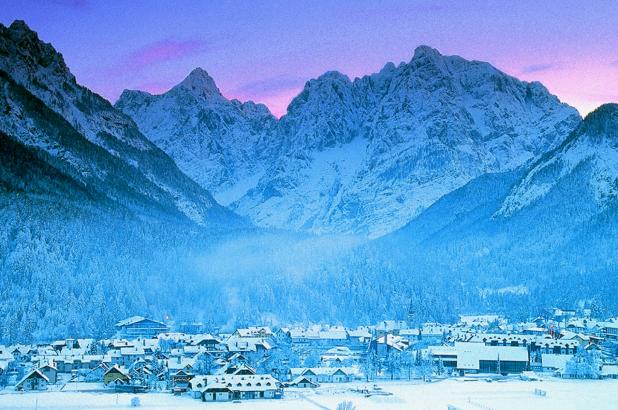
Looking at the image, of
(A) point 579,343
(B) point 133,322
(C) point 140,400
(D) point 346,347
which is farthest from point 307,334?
(C) point 140,400

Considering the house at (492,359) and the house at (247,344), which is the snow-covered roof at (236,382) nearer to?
the house at (247,344)

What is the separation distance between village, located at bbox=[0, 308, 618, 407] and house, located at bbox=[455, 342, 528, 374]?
0.13m

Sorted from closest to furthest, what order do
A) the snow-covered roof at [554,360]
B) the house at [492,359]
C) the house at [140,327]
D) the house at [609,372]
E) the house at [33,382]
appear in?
the house at [33,382] → the house at [609,372] → the house at [492,359] → the snow-covered roof at [554,360] → the house at [140,327]

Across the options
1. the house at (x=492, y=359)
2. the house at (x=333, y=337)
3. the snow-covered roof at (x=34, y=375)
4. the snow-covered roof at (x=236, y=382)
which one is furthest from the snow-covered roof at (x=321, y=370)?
the house at (x=333, y=337)

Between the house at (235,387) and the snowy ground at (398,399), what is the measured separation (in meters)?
1.64

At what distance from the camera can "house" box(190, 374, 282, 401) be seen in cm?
11406

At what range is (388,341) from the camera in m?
165

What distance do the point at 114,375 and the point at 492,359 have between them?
1951 inches

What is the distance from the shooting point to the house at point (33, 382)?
120 meters

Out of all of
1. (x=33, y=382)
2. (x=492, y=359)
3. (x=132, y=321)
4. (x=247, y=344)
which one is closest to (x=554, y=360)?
(x=492, y=359)

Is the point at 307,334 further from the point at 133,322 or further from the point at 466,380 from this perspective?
the point at 466,380

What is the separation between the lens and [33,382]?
397 ft

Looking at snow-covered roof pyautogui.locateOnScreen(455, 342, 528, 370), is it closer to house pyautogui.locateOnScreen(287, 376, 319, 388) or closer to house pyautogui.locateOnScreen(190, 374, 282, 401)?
house pyautogui.locateOnScreen(287, 376, 319, 388)

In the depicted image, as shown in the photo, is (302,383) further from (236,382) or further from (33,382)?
(33,382)
